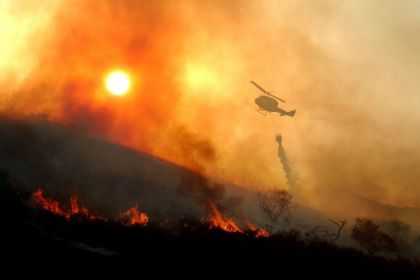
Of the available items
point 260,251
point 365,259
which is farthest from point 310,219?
point 260,251

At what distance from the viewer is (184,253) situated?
28.1 meters

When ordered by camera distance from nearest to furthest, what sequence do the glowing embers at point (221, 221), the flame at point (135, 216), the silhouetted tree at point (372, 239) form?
the flame at point (135, 216), the glowing embers at point (221, 221), the silhouetted tree at point (372, 239)

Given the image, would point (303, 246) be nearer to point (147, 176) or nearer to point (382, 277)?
point (382, 277)

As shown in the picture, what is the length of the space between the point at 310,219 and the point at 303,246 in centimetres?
4126

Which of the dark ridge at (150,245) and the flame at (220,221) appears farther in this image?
the flame at (220,221)

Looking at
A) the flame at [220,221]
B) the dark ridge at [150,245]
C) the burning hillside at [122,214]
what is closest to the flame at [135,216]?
the burning hillside at [122,214]

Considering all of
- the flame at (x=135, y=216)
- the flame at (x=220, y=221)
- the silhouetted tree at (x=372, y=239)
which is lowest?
the flame at (x=135, y=216)

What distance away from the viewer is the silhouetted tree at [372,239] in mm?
65375

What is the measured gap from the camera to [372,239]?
66.8 metres

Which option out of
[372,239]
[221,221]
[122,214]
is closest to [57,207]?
[122,214]

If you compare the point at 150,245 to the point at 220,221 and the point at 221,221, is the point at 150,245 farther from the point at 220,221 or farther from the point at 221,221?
the point at 221,221

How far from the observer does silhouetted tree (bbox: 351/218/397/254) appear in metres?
65.4

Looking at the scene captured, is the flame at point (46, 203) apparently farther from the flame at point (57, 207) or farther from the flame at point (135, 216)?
the flame at point (135, 216)

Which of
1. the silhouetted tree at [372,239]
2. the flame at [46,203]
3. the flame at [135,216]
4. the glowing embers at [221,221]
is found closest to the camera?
the flame at [46,203]
